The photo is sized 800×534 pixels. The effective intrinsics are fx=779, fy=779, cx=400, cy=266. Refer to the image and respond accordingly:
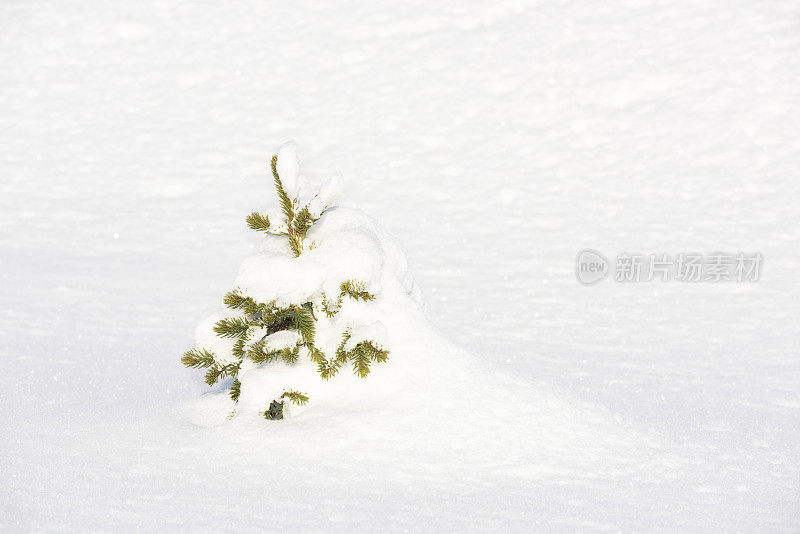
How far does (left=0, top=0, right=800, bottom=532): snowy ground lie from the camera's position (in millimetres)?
3520

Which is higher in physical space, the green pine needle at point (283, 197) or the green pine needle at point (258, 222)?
the green pine needle at point (283, 197)

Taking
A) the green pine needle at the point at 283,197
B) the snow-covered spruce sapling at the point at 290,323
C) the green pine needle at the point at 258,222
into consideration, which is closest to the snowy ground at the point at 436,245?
the snow-covered spruce sapling at the point at 290,323

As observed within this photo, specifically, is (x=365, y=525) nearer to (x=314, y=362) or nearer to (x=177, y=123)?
(x=314, y=362)

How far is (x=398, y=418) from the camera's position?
3984mm

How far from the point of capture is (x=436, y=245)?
9.30 meters

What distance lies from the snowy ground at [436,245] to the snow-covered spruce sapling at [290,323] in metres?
0.28

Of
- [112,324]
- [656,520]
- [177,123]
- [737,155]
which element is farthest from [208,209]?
[656,520]

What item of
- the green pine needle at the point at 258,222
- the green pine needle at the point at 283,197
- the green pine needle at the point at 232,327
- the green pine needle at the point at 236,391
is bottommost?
the green pine needle at the point at 236,391

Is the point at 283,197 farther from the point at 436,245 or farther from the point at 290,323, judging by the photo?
the point at 436,245

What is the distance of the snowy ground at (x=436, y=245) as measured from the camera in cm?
352

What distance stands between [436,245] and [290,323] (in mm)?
5142

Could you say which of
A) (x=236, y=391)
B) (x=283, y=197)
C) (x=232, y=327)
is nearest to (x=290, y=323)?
(x=232, y=327)

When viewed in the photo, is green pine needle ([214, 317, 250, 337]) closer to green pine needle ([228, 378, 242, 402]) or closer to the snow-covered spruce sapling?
the snow-covered spruce sapling

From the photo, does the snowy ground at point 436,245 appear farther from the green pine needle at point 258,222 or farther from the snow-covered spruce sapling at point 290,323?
the green pine needle at point 258,222
